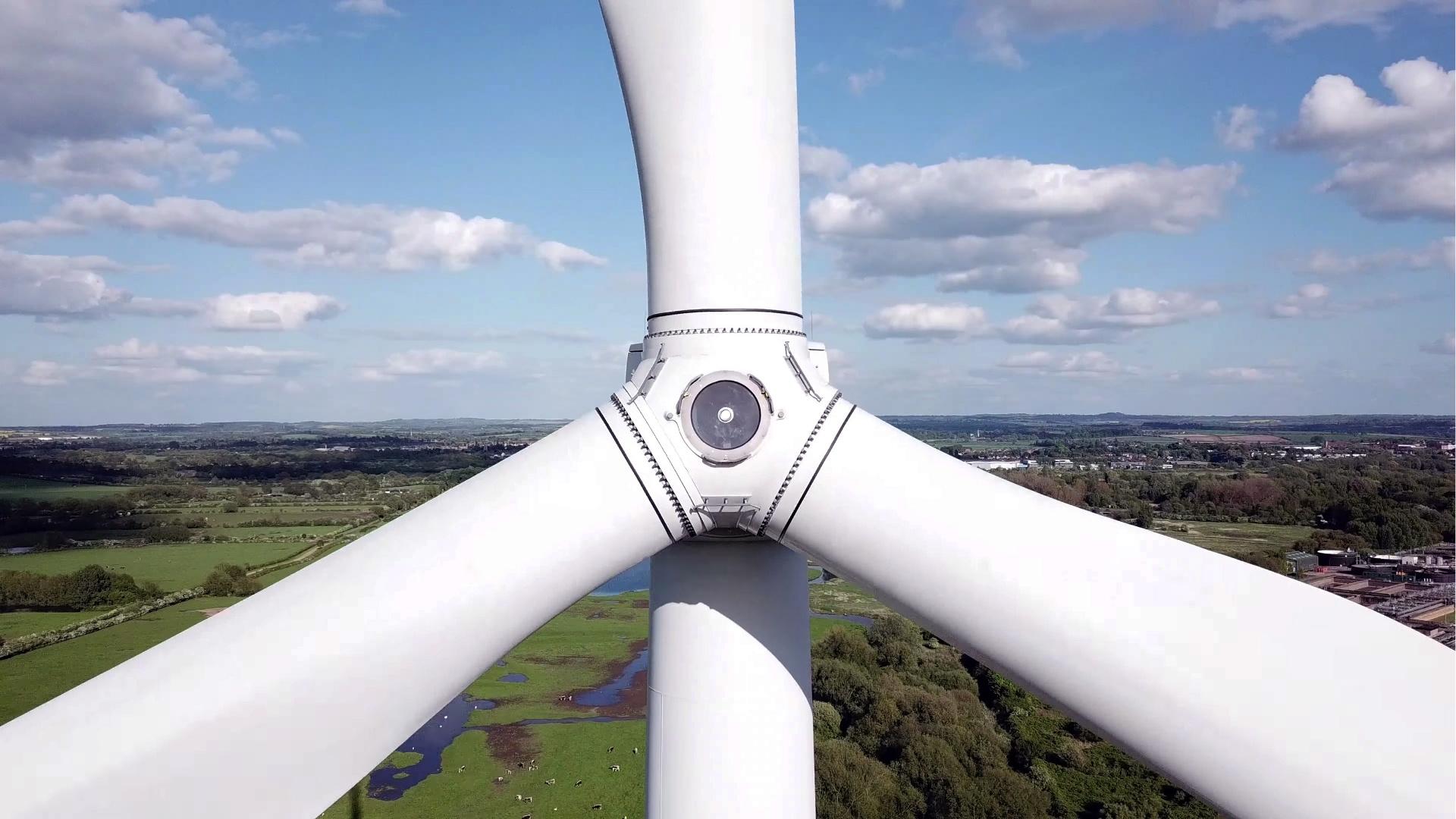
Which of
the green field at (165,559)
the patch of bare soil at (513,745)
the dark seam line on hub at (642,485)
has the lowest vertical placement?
the patch of bare soil at (513,745)

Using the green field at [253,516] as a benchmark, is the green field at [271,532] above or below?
below

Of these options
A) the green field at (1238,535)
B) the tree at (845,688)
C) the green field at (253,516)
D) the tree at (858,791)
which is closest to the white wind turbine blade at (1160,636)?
the tree at (858,791)

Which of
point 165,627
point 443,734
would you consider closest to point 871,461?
point 443,734

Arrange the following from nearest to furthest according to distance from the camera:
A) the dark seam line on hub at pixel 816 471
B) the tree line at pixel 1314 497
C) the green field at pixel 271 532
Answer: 1. the dark seam line on hub at pixel 816 471
2. the tree line at pixel 1314 497
3. the green field at pixel 271 532

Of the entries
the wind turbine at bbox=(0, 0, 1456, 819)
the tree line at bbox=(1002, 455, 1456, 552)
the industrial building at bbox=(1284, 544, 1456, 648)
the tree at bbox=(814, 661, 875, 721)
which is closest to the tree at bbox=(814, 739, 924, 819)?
the tree at bbox=(814, 661, 875, 721)

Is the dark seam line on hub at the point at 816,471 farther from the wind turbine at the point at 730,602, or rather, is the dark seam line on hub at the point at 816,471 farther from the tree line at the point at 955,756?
the tree line at the point at 955,756

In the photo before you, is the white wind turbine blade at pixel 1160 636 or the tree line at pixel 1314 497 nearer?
the white wind turbine blade at pixel 1160 636
